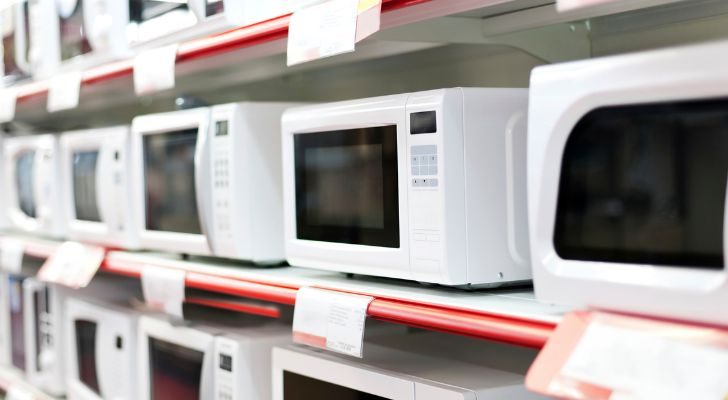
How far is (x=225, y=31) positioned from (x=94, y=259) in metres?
0.70

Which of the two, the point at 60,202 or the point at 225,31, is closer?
the point at 225,31

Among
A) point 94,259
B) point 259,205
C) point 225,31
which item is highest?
point 225,31

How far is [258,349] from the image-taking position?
156 cm

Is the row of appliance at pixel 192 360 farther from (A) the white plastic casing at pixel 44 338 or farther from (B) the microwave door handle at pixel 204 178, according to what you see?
(B) the microwave door handle at pixel 204 178

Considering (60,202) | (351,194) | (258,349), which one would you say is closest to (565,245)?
(351,194)

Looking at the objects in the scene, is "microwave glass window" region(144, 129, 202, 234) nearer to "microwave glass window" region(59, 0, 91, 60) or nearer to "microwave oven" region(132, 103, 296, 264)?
"microwave oven" region(132, 103, 296, 264)

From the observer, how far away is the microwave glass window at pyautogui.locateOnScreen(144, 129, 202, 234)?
1.75 meters

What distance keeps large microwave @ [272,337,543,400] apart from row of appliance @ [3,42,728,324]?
0.44 feet

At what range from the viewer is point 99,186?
6.70 ft

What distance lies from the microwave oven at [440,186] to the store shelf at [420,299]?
1.2 inches

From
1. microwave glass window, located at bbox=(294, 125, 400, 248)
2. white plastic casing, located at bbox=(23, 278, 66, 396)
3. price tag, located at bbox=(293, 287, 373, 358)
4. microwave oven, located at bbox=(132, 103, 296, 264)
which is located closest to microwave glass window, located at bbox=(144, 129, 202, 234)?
microwave oven, located at bbox=(132, 103, 296, 264)

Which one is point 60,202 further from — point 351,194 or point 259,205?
point 351,194

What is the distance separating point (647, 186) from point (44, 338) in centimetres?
191

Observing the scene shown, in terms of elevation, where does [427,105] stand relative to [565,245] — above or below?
above
